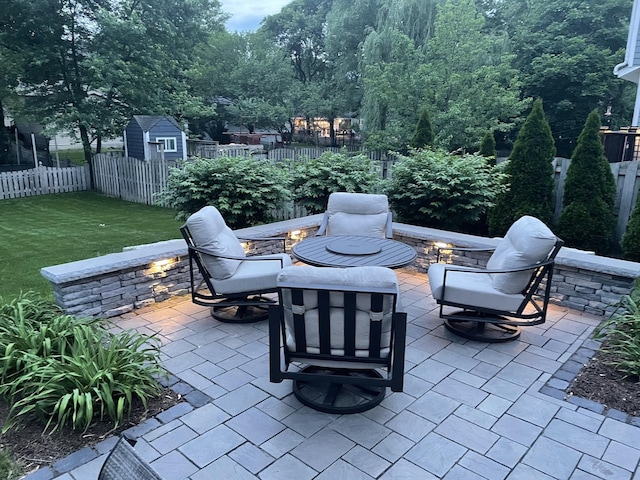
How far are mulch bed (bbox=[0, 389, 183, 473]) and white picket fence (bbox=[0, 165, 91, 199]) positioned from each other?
1147 cm

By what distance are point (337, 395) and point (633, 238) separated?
197 inches

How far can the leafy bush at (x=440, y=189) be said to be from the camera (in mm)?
5590

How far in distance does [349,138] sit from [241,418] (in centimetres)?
2415

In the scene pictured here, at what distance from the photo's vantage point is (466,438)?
2562 mm

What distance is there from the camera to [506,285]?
3570 millimetres

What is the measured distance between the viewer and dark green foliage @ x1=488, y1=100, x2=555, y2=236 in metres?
6.59

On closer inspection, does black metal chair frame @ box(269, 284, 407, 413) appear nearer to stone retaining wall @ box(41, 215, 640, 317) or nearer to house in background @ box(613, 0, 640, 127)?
stone retaining wall @ box(41, 215, 640, 317)

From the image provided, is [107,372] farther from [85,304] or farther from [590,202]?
[590,202]

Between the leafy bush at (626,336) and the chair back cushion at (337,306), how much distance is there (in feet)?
6.17

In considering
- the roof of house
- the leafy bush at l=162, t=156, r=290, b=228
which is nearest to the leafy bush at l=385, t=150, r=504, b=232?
the leafy bush at l=162, t=156, r=290, b=228

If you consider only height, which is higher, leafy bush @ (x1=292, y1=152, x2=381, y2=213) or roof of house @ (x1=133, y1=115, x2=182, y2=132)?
roof of house @ (x1=133, y1=115, x2=182, y2=132)

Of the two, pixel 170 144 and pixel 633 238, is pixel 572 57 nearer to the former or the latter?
pixel 633 238

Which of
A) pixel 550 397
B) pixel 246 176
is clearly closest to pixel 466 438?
pixel 550 397

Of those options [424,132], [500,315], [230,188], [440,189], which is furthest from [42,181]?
[500,315]
